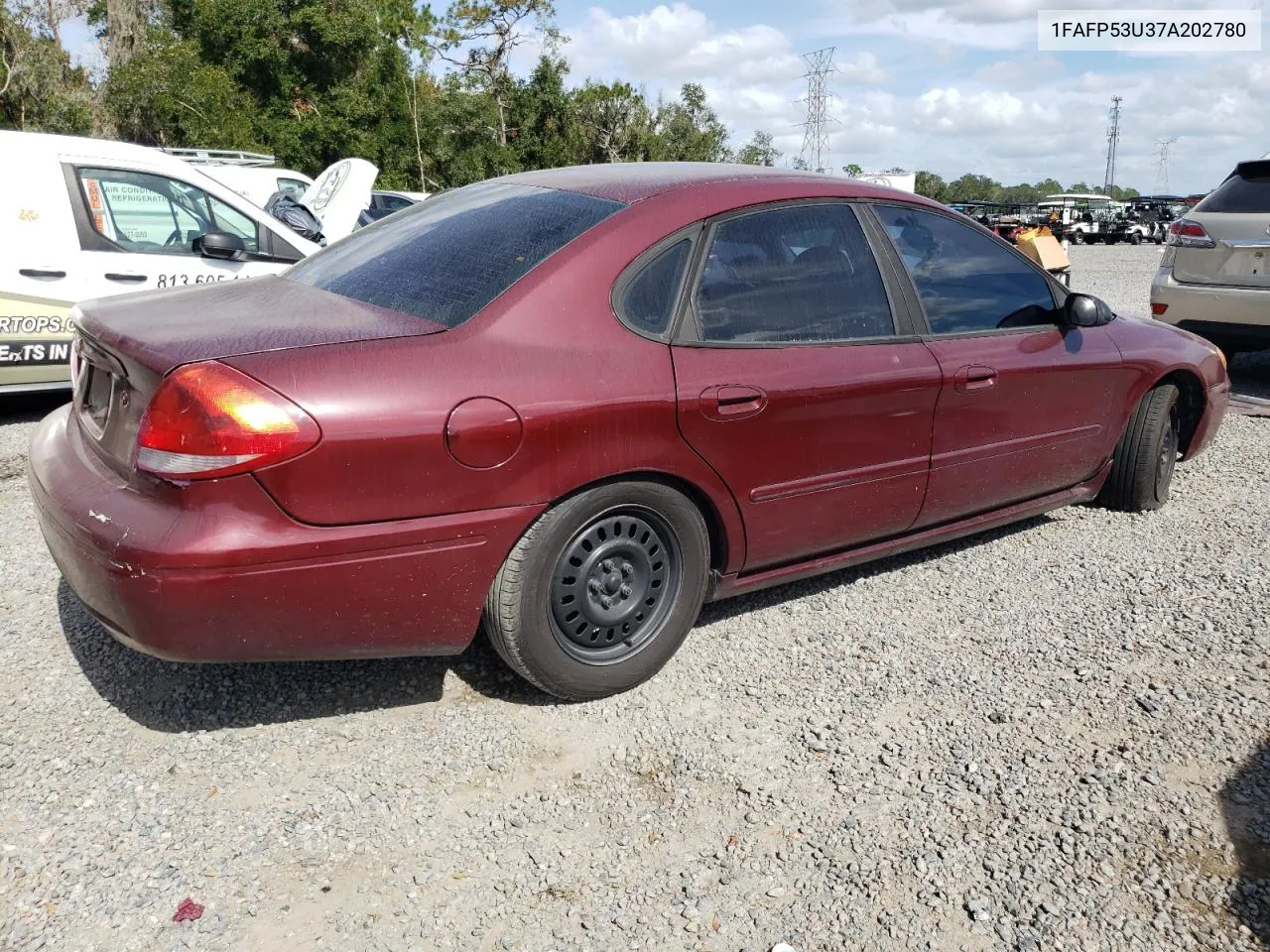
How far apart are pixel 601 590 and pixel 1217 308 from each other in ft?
20.0

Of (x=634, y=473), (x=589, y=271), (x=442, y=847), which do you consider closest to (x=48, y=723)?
(x=442, y=847)

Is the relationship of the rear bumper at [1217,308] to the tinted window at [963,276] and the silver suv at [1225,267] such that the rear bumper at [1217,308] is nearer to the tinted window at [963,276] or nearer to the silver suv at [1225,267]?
the silver suv at [1225,267]

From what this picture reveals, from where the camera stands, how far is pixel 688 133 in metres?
44.0

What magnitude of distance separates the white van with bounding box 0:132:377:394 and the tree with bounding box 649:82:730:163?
34.4m

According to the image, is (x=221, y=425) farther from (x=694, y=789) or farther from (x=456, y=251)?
(x=694, y=789)

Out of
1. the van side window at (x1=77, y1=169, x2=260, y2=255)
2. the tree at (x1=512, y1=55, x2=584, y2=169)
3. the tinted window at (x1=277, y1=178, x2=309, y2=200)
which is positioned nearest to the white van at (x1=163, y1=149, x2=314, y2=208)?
→ the tinted window at (x1=277, y1=178, x2=309, y2=200)

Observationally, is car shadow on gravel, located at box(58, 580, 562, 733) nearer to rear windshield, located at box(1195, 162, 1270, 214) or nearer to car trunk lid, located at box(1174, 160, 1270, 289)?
car trunk lid, located at box(1174, 160, 1270, 289)

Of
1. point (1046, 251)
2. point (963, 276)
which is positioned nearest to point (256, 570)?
point (963, 276)

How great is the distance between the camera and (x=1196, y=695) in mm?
3213

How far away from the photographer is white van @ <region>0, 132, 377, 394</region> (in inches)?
236

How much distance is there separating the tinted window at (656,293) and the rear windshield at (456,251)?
218 mm

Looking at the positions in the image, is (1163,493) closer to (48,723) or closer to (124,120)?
(48,723)

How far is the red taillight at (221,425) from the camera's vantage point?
7.84 feet

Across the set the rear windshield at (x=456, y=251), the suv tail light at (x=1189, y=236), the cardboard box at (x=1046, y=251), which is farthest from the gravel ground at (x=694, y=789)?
the cardboard box at (x=1046, y=251)
